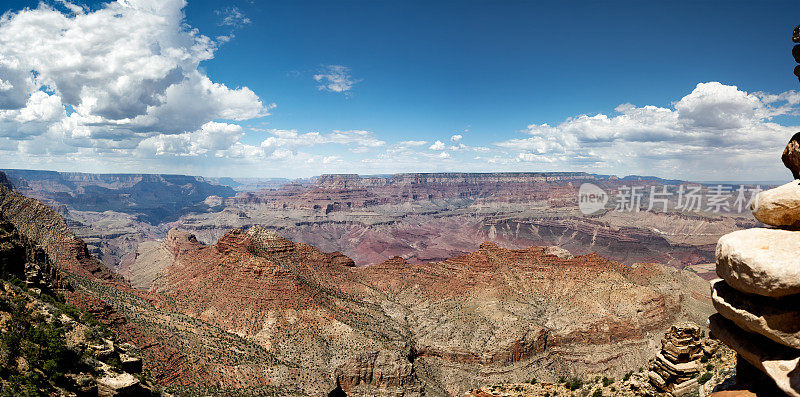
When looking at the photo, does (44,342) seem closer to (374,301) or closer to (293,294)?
(293,294)

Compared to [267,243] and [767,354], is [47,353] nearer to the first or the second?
[767,354]

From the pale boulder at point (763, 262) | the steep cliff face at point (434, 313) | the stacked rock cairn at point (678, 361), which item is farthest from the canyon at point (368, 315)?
the pale boulder at point (763, 262)

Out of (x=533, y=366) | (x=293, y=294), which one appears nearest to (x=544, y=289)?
(x=533, y=366)

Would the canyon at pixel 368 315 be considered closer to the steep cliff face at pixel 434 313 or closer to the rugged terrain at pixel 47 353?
the steep cliff face at pixel 434 313

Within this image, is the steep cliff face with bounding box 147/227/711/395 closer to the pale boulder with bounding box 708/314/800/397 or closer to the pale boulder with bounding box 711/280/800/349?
the pale boulder with bounding box 708/314/800/397

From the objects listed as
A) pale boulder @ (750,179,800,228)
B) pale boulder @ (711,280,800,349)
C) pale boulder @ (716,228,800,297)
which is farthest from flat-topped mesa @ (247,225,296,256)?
pale boulder @ (750,179,800,228)

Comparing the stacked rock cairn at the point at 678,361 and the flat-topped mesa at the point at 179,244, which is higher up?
the stacked rock cairn at the point at 678,361
